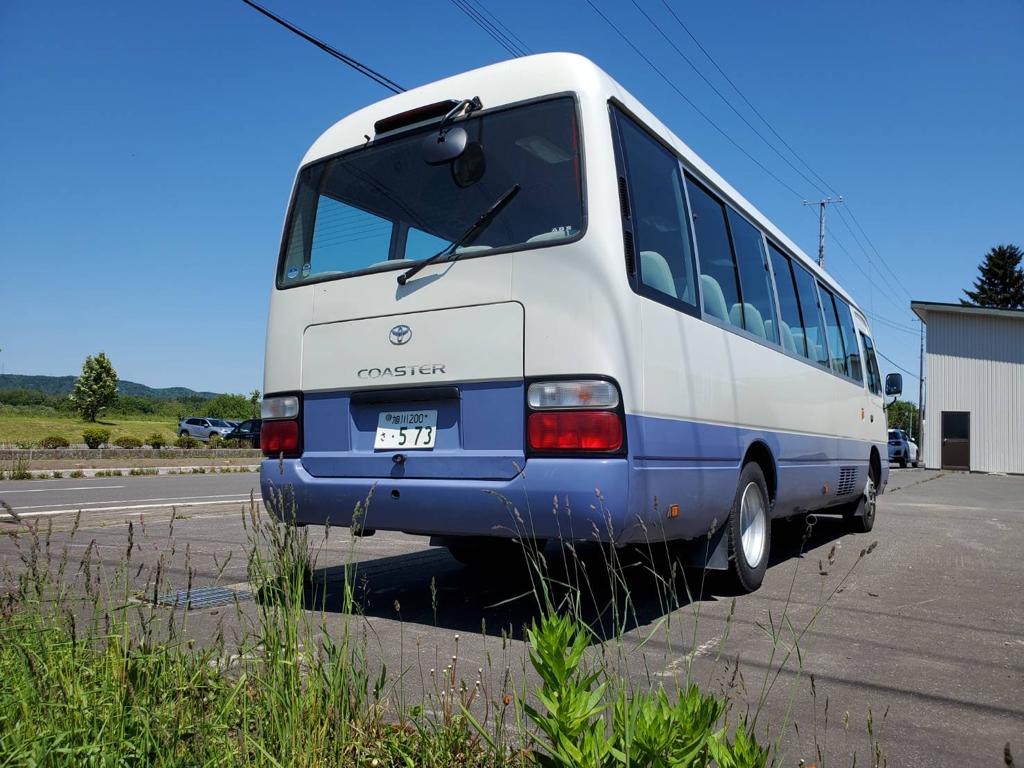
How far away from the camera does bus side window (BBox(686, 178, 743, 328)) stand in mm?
4965

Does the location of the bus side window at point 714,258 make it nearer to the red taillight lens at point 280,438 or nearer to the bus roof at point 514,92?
the bus roof at point 514,92

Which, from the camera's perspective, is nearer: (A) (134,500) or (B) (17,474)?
(A) (134,500)

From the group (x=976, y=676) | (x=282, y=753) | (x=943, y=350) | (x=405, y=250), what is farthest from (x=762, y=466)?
(x=943, y=350)

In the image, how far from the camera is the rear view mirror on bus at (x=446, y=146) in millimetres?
4227

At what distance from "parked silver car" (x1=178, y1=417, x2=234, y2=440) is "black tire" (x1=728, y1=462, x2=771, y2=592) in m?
52.9

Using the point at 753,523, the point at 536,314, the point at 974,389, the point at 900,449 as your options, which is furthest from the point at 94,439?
the point at 974,389

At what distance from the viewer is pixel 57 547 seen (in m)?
6.88

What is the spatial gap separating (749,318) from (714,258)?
68 centimetres

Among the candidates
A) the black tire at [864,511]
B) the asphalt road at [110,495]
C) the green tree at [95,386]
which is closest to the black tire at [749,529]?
the black tire at [864,511]

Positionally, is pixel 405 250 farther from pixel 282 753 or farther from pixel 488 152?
pixel 282 753

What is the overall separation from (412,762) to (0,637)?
167 cm

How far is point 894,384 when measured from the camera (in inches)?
458

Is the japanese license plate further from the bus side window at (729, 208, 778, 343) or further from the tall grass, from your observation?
the bus side window at (729, 208, 778, 343)

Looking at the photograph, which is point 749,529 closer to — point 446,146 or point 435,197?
point 435,197
